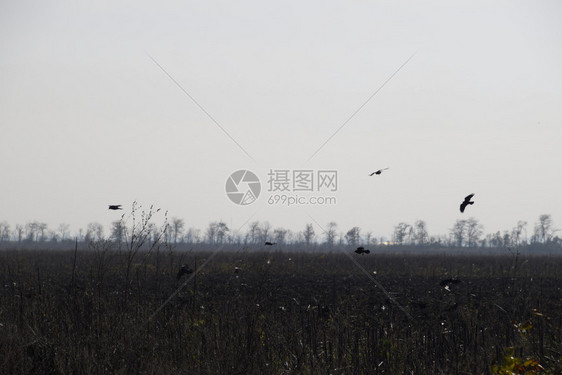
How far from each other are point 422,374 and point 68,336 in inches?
135

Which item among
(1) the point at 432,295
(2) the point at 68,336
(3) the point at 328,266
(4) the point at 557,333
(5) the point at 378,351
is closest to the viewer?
(5) the point at 378,351

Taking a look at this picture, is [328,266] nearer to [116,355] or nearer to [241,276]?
[241,276]

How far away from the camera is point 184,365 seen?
16.6ft

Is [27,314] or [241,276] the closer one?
[27,314]

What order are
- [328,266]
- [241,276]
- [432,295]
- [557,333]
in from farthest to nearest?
1. [328,266]
2. [241,276]
3. [432,295]
4. [557,333]

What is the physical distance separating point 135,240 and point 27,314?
2023mm

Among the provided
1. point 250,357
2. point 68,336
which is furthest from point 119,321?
point 250,357

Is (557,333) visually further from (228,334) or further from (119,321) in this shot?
(119,321)

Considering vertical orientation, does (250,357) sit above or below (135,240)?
below

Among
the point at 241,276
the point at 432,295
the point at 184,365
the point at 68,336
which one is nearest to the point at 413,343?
the point at 184,365

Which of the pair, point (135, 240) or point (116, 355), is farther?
point (135, 240)

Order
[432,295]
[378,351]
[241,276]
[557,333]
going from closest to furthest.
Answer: [378,351] < [557,333] < [432,295] < [241,276]

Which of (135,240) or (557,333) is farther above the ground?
(135,240)

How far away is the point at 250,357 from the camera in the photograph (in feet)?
16.6
